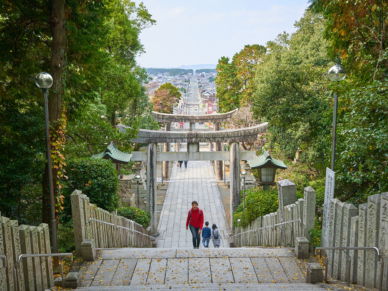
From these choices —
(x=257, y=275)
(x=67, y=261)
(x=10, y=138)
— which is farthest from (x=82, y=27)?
(x=257, y=275)

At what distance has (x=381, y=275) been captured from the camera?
4059 millimetres

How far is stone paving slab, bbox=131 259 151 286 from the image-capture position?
5295mm

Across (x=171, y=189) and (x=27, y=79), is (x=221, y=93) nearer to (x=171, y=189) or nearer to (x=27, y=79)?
(x=171, y=189)

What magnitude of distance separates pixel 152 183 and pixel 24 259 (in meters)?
10.8

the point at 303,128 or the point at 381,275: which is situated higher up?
the point at 303,128

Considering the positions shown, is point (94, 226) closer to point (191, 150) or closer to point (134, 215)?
point (134, 215)

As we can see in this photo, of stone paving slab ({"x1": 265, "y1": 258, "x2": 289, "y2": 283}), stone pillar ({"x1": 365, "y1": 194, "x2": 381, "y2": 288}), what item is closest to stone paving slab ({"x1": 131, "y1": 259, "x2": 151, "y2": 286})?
stone paving slab ({"x1": 265, "y1": 258, "x2": 289, "y2": 283})

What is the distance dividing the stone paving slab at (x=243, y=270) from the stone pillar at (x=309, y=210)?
1.17m

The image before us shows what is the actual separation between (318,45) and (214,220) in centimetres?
1200

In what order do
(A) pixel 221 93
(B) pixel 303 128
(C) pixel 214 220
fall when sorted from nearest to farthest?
(B) pixel 303 128 → (C) pixel 214 220 → (A) pixel 221 93

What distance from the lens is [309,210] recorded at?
5914mm

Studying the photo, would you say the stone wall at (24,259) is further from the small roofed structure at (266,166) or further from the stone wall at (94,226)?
the small roofed structure at (266,166)

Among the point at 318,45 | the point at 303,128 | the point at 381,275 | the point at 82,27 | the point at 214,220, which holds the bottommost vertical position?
the point at 214,220

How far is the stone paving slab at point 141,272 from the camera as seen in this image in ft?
17.4
